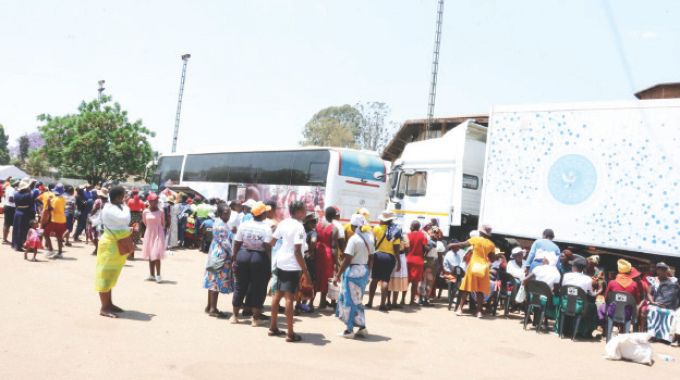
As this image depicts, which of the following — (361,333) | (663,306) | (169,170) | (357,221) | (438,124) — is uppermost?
(438,124)

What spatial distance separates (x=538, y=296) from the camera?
A: 28.4ft

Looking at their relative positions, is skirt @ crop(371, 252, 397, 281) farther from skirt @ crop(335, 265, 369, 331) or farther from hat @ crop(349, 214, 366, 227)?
skirt @ crop(335, 265, 369, 331)

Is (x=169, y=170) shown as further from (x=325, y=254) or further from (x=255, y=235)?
(x=255, y=235)

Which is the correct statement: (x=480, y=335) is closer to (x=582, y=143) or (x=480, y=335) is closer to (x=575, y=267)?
(x=575, y=267)

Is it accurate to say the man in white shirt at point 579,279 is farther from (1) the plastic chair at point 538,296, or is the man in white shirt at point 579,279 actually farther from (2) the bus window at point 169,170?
(2) the bus window at point 169,170

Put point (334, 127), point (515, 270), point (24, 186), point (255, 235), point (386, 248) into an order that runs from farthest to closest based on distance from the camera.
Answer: point (334, 127), point (24, 186), point (515, 270), point (386, 248), point (255, 235)

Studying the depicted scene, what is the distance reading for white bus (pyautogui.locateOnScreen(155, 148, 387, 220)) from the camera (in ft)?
56.1

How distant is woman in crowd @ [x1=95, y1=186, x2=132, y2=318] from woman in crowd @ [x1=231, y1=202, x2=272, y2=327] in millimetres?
1459

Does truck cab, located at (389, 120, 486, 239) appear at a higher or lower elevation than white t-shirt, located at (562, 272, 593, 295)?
higher

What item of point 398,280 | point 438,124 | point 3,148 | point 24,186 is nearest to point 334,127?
point 438,124

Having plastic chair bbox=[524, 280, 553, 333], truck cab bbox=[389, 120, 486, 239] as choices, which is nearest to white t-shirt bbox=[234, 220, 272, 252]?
plastic chair bbox=[524, 280, 553, 333]

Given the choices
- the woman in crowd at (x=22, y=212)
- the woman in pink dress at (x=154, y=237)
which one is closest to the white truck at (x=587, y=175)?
the woman in pink dress at (x=154, y=237)

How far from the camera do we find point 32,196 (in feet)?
38.9

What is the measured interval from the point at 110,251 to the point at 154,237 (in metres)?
2.84
